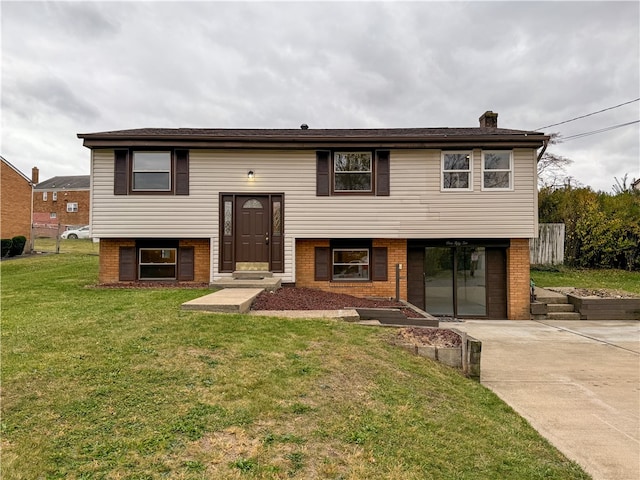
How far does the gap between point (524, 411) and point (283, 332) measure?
Answer: 3.22m

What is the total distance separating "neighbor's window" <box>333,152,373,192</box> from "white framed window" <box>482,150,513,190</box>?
339 centimetres

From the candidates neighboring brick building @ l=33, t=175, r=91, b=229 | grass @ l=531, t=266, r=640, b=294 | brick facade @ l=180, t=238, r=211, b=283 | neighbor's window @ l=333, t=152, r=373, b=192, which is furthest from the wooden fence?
neighboring brick building @ l=33, t=175, r=91, b=229

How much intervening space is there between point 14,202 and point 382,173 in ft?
76.2

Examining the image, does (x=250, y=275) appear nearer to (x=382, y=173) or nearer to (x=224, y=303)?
(x=224, y=303)

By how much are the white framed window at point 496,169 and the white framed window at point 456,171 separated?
0.43 m

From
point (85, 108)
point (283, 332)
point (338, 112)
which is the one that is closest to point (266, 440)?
point (283, 332)

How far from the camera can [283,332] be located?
5.27 metres

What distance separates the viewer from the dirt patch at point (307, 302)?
745 centimetres

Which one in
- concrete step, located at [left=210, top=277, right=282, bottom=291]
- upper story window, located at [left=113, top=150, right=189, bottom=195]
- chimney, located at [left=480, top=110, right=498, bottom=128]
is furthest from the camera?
chimney, located at [left=480, top=110, right=498, bottom=128]

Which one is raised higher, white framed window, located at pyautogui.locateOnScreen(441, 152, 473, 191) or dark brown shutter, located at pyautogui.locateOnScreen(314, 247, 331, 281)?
white framed window, located at pyautogui.locateOnScreen(441, 152, 473, 191)

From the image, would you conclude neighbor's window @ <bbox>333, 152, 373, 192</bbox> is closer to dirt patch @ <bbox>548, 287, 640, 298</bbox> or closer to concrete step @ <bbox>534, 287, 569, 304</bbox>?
concrete step @ <bbox>534, 287, 569, 304</bbox>

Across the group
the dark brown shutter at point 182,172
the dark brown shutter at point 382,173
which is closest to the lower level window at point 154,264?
the dark brown shutter at point 182,172

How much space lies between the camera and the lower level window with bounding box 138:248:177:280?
10703 mm

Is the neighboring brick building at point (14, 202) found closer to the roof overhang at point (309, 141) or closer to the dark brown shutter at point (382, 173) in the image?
the roof overhang at point (309, 141)
